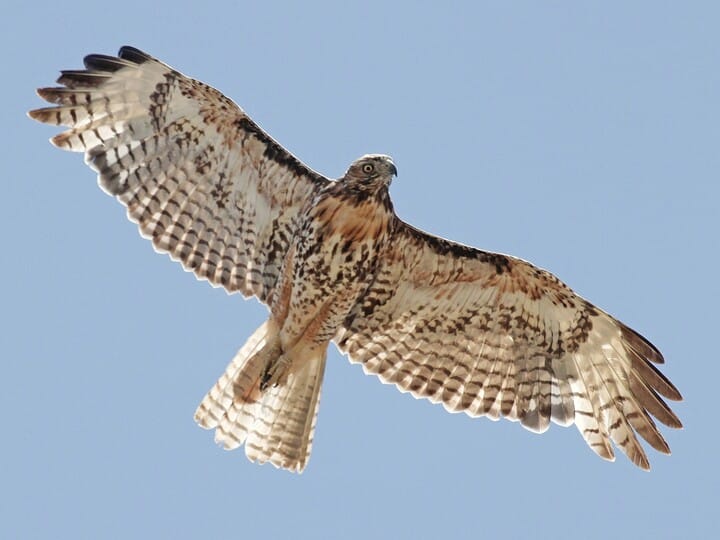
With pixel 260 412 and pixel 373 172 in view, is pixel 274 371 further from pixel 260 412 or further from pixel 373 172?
pixel 373 172

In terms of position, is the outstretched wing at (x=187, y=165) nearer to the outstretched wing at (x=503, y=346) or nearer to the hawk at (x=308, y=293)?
the hawk at (x=308, y=293)

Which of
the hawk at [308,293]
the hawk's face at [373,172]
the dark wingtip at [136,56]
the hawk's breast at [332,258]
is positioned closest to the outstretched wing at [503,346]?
the hawk at [308,293]

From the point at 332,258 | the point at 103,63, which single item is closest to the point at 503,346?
the point at 332,258

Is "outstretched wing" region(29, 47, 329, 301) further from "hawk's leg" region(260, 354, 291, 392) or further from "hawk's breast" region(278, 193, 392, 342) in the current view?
"hawk's leg" region(260, 354, 291, 392)

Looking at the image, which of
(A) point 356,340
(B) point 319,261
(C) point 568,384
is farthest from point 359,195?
(C) point 568,384

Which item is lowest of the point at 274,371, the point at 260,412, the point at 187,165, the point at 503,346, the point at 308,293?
the point at 260,412

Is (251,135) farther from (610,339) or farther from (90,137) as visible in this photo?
(610,339)
